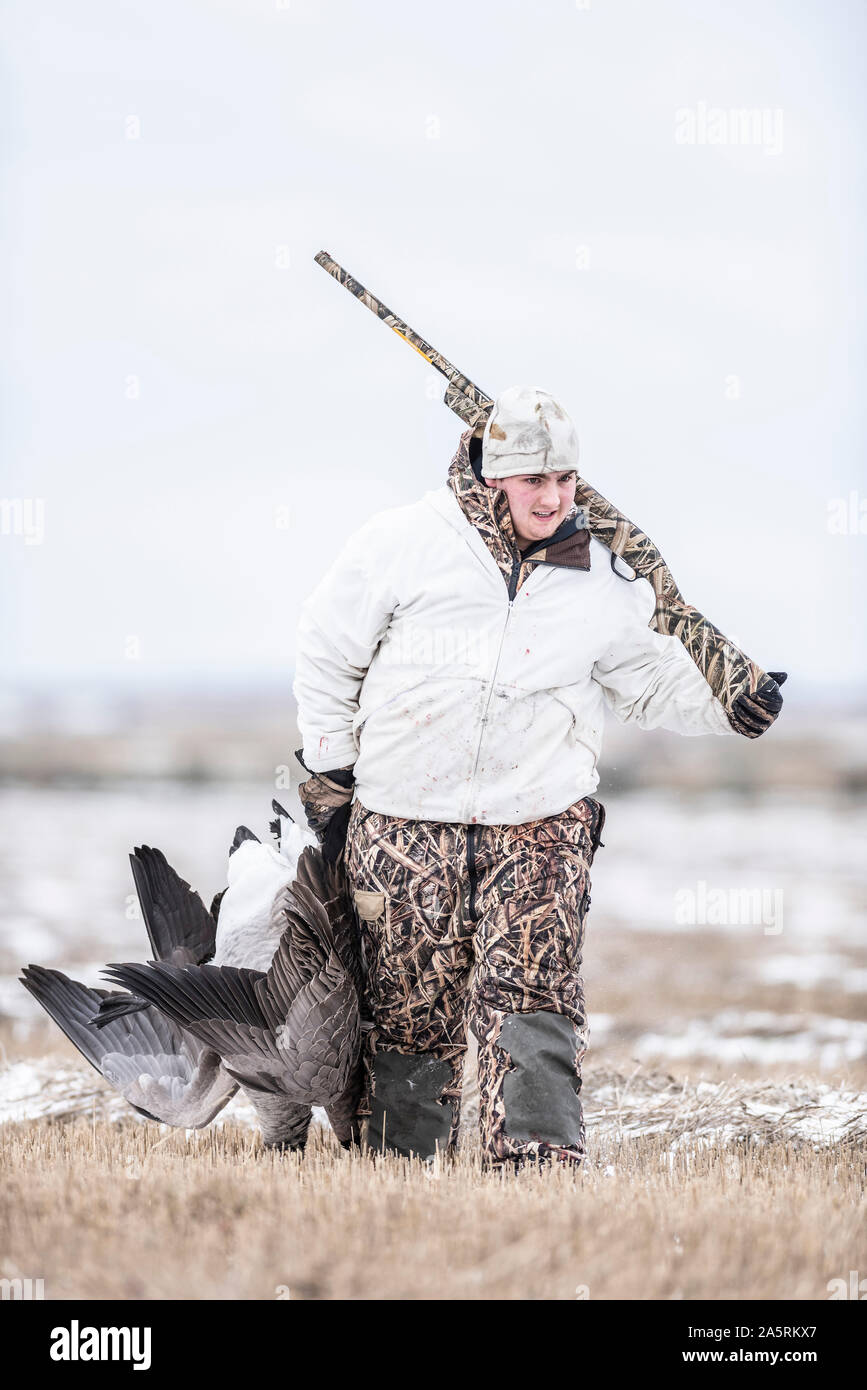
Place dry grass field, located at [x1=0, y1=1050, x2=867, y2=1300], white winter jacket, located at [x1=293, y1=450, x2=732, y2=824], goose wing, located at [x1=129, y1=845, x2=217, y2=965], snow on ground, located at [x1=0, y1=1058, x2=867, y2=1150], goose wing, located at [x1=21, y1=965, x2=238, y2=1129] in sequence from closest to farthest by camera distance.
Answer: dry grass field, located at [x1=0, y1=1050, x2=867, y2=1300] → white winter jacket, located at [x1=293, y1=450, x2=732, y2=824] → goose wing, located at [x1=21, y1=965, x2=238, y2=1129] → goose wing, located at [x1=129, y1=845, x2=217, y2=965] → snow on ground, located at [x1=0, y1=1058, x2=867, y2=1150]

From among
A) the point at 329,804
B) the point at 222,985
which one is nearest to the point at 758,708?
the point at 329,804

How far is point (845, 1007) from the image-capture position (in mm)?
10711

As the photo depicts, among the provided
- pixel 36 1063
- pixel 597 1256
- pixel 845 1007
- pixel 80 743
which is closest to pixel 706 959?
pixel 845 1007

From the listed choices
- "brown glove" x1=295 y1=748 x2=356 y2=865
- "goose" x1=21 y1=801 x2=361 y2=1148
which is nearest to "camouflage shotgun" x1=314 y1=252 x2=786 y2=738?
"brown glove" x1=295 y1=748 x2=356 y2=865

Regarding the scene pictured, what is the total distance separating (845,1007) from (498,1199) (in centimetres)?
765

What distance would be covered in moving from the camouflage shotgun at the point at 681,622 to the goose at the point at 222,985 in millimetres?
1344

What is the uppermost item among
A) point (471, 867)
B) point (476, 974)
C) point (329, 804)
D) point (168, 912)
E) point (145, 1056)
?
point (329, 804)

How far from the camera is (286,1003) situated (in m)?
4.43

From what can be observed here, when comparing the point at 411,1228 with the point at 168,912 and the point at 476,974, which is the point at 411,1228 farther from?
the point at 168,912

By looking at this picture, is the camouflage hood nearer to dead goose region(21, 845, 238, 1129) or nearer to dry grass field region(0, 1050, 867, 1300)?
dead goose region(21, 845, 238, 1129)

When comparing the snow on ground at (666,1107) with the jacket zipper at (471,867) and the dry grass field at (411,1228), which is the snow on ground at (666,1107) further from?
the jacket zipper at (471,867)

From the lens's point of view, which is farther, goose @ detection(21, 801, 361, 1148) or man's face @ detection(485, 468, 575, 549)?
goose @ detection(21, 801, 361, 1148)

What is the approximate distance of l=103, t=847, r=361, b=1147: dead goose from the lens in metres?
4.36

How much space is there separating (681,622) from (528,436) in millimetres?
768
